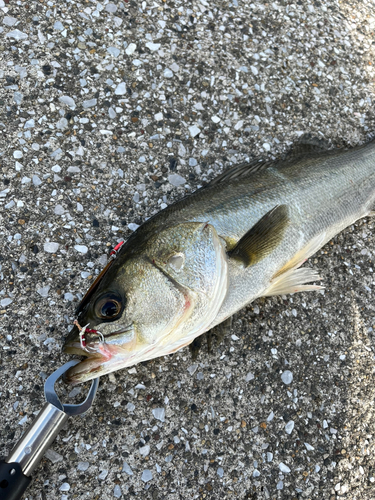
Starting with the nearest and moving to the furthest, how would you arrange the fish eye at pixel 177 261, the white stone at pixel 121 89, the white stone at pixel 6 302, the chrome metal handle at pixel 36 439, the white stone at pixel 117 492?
the chrome metal handle at pixel 36 439 → the fish eye at pixel 177 261 → the white stone at pixel 117 492 → the white stone at pixel 6 302 → the white stone at pixel 121 89

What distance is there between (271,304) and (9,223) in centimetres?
163

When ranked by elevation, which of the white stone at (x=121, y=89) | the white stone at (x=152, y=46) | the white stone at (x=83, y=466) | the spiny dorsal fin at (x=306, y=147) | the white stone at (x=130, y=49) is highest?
the white stone at (x=152, y=46)

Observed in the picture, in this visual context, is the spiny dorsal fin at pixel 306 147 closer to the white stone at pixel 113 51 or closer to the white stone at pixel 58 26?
the white stone at pixel 113 51

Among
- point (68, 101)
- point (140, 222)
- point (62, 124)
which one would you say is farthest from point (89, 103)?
point (140, 222)

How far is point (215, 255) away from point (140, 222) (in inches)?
25.9

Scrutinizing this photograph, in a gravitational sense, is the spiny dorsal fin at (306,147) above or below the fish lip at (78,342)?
above

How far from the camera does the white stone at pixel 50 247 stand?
7.09ft

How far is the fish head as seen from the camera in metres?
1.61

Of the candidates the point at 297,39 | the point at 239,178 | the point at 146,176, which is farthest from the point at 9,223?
the point at 297,39

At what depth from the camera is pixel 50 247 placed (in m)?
2.17

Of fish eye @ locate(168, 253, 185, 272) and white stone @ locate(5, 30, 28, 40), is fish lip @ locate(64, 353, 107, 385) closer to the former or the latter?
fish eye @ locate(168, 253, 185, 272)

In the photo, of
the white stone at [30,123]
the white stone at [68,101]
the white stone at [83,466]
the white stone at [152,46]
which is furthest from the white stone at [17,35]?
the white stone at [83,466]

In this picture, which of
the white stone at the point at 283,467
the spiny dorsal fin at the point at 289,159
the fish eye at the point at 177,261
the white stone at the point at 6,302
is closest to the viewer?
the fish eye at the point at 177,261

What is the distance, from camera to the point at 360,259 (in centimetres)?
275
